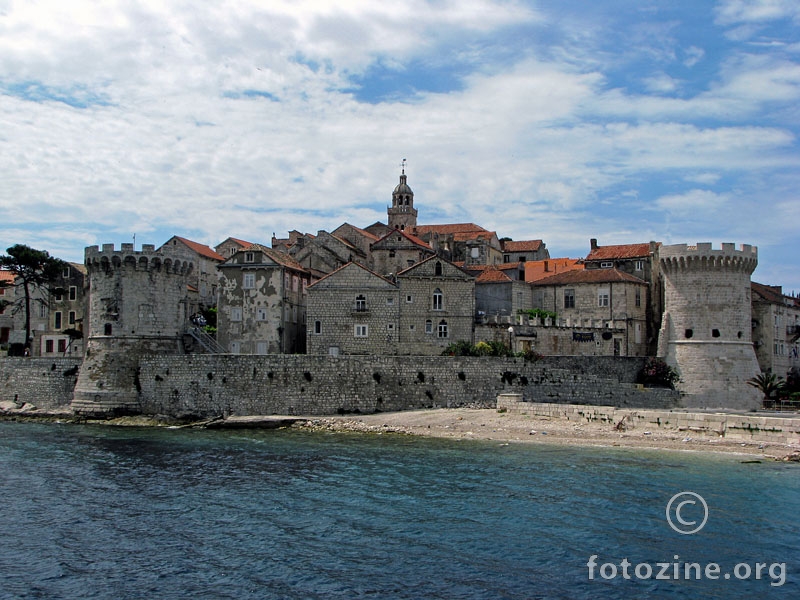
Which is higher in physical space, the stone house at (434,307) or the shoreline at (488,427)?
the stone house at (434,307)

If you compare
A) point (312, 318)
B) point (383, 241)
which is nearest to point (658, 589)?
point (312, 318)

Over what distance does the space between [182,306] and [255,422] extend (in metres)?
9.68

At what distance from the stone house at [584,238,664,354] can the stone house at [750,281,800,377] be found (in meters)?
5.90

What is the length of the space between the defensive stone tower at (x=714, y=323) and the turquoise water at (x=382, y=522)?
42.4 ft

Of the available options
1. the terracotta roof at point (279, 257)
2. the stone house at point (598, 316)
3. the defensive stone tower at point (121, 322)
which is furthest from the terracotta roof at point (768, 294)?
the defensive stone tower at point (121, 322)

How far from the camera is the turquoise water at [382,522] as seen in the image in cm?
1642

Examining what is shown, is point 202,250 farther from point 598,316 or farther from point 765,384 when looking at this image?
point 765,384

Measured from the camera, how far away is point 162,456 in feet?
104

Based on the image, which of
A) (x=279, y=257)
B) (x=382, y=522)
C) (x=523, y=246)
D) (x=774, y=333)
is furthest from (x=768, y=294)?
(x=382, y=522)

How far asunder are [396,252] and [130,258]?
2292 centimetres

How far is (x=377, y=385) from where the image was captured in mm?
41969

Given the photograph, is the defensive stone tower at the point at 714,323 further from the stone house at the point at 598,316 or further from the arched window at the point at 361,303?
the arched window at the point at 361,303

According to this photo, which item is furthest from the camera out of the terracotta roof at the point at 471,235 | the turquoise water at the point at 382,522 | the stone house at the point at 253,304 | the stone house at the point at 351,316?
the terracotta roof at the point at 471,235
